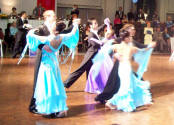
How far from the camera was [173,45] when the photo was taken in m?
15.4

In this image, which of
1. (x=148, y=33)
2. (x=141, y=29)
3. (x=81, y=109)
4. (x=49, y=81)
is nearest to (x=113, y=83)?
(x=81, y=109)

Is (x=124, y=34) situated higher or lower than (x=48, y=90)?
higher

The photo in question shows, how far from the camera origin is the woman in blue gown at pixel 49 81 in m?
4.68

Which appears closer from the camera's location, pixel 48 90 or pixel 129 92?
pixel 48 90

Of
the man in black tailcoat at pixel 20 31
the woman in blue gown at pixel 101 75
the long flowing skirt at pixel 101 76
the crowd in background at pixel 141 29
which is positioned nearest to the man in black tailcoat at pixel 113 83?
the woman in blue gown at pixel 101 75

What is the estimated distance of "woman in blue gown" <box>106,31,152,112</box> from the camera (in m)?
5.16

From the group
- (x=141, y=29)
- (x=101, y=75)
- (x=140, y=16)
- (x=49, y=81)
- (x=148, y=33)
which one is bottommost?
A: (x=101, y=75)

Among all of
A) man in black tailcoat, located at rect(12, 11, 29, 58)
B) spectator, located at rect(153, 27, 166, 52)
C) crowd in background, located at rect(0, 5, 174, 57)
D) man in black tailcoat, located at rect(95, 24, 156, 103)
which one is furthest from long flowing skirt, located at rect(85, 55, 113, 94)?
spectator, located at rect(153, 27, 166, 52)

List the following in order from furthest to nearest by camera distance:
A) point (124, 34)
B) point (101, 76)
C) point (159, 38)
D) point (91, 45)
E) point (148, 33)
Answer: point (159, 38) < point (148, 33) < point (91, 45) < point (101, 76) < point (124, 34)

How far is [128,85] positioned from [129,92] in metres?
0.11

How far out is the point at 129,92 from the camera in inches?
203

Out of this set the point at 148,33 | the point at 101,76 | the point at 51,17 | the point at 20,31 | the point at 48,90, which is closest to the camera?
the point at 48,90

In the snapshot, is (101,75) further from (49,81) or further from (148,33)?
(148,33)

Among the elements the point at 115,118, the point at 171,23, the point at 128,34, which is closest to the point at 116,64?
the point at 128,34
